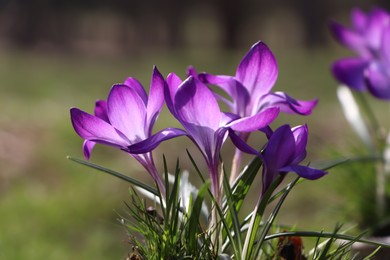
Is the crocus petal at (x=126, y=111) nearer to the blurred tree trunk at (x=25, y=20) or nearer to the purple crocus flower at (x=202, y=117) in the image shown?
the purple crocus flower at (x=202, y=117)

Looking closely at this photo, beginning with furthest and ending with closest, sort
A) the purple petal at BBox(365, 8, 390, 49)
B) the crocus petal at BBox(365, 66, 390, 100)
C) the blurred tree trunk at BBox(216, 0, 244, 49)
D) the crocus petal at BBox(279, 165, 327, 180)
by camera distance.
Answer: the blurred tree trunk at BBox(216, 0, 244, 49), the purple petal at BBox(365, 8, 390, 49), the crocus petal at BBox(365, 66, 390, 100), the crocus petal at BBox(279, 165, 327, 180)

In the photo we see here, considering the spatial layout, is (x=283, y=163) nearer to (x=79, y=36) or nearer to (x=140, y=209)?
(x=140, y=209)

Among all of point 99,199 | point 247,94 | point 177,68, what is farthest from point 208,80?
point 177,68

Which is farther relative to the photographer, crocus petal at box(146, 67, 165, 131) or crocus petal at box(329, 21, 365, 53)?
crocus petal at box(329, 21, 365, 53)

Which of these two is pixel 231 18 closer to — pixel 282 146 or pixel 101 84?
pixel 101 84

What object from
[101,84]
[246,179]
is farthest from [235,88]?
[101,84]

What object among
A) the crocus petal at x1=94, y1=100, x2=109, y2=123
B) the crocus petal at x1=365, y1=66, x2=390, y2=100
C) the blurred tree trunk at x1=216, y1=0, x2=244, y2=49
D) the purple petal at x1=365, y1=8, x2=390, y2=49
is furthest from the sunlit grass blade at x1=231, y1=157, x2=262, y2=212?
the blurred tree trunk at x1=216, y1=0, x2=244, y2=49

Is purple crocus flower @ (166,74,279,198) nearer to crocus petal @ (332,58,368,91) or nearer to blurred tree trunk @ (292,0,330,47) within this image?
crocus petal @ (332,58,368,91)

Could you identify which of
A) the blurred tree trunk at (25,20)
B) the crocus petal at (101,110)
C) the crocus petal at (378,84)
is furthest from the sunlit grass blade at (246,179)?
the blurred tree trunk at (25,20)
